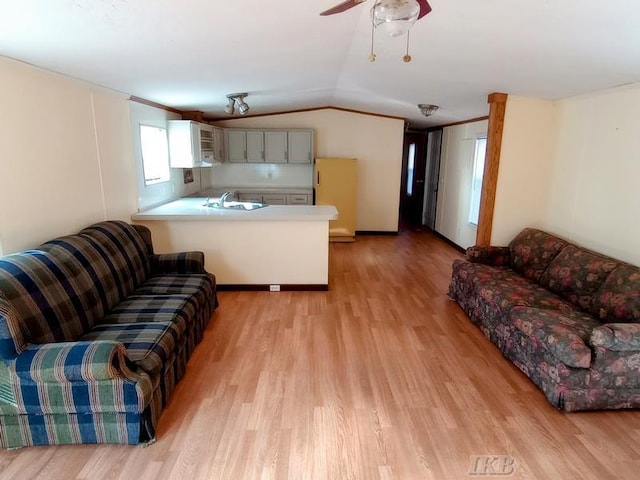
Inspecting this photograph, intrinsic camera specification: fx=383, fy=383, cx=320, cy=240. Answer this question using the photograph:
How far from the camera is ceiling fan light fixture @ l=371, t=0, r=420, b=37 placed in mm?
1420

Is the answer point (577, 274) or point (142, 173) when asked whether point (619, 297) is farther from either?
point (142, 173)

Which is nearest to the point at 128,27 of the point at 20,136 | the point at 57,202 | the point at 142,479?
the point at 20,136

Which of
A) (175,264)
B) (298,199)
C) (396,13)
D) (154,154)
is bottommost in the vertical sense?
(175,264)

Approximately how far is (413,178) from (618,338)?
687 cm

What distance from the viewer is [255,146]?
658 cm

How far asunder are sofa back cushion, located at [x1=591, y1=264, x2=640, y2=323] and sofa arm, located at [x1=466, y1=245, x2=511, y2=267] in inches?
45.9

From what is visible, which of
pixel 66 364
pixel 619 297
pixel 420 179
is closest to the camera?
pixel 66 364

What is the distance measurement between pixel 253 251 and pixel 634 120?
3605mm

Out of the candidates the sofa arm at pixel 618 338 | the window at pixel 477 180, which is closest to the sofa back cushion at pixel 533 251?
the sofa arm at pixel 618 338

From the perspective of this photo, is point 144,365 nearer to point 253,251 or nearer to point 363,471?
point 363,471

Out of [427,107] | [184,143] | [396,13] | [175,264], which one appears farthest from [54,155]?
[427,107]

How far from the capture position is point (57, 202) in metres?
2.80

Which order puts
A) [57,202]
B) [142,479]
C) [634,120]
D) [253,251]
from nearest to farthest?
[142,479], [57,202], [634,120], [253,251]

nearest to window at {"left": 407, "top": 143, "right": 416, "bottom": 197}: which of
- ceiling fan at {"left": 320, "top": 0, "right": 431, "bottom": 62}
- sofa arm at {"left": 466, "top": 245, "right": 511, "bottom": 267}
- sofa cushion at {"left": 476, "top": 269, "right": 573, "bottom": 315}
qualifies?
sofa arm at {"left": 466, "top": 245, "right": 511, "bottom": 267}
